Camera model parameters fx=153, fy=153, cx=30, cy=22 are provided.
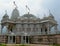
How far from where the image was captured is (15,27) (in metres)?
50.8

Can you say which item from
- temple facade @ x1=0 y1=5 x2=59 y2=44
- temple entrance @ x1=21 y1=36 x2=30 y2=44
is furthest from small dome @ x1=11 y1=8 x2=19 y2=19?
temple entrance @ x1=21 y1=36 x2=30 y2=44

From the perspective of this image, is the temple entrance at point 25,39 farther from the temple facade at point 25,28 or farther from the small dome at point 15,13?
the small dome at point 15,13

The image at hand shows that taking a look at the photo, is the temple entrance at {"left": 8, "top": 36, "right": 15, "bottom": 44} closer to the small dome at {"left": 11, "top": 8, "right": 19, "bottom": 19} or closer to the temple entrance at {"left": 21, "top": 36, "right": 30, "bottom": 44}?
the temple entrance at {"left": 21, "top": 36, "right": 30, "bottom": 44}

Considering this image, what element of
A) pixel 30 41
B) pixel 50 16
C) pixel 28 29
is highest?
pixel 50 16

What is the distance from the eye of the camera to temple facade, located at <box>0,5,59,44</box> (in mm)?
45062

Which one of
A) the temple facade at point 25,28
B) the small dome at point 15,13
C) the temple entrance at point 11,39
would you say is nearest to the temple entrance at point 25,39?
the temple facade at point 25,28

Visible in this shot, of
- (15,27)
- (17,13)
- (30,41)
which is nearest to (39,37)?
(30,41)

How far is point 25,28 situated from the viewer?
4991cm

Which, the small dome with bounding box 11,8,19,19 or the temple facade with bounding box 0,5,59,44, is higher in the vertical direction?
the small dome with bounding box 11,8,19,19

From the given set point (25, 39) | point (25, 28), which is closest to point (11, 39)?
point (25, 39)

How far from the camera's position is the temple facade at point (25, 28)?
148 ft

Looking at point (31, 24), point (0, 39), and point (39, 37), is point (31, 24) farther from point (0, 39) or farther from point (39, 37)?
point (0, 39)

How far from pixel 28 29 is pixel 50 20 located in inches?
309

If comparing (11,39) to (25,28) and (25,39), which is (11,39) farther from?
(25,28)
